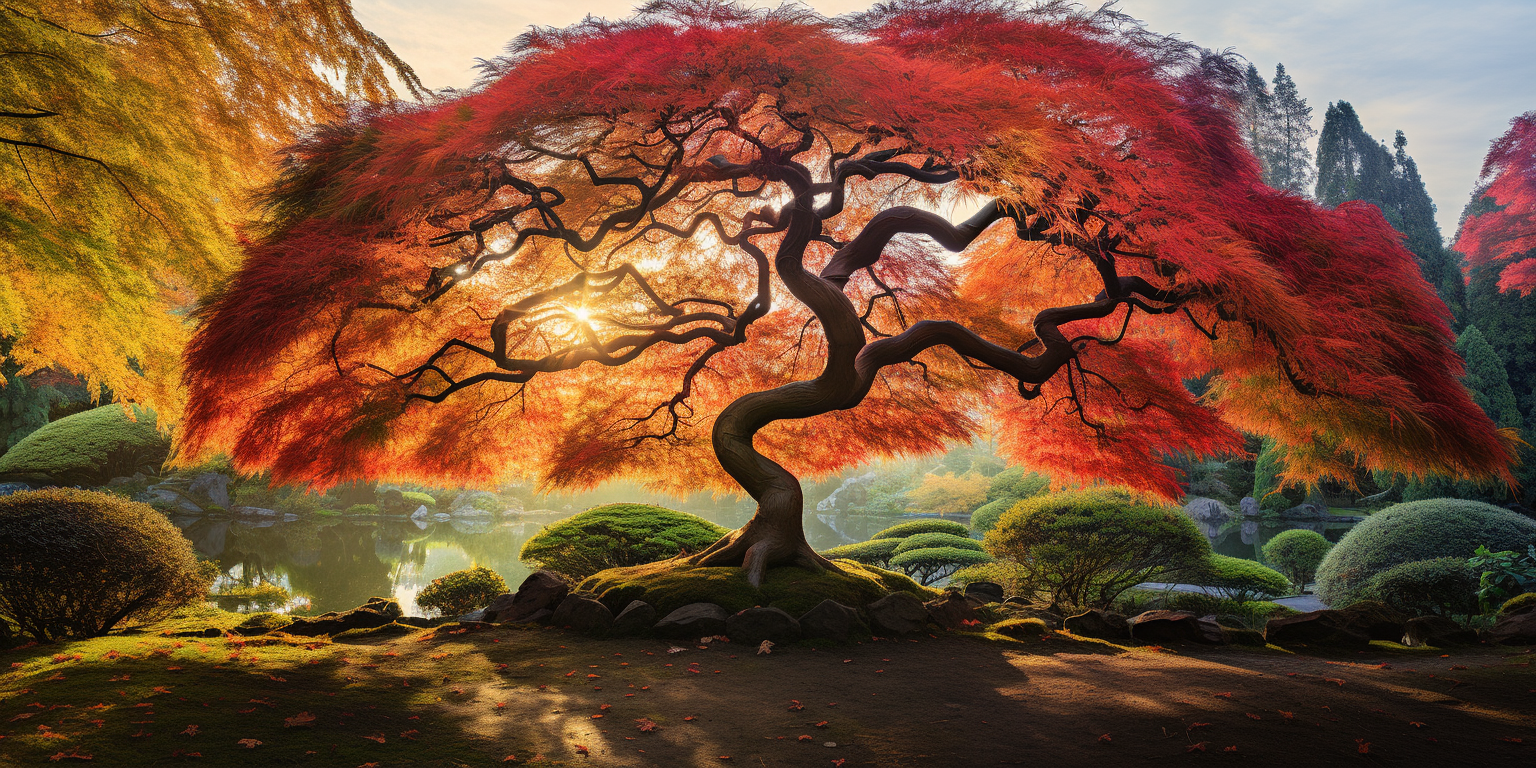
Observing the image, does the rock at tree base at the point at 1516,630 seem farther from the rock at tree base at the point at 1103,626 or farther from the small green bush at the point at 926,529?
the small green bush at the point at 926,529

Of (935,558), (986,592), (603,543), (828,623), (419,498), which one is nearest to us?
(828,623)

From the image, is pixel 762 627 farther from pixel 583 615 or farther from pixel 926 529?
pixel 926 529

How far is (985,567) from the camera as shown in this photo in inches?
336

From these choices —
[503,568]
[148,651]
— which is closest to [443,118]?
[148,651]

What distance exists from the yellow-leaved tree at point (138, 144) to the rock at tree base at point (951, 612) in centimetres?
601

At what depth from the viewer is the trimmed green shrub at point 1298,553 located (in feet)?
34.7

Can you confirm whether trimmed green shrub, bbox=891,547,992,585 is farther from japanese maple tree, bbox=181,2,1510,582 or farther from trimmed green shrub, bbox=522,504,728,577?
trimmed green shrub, bbox=522,504,728,577

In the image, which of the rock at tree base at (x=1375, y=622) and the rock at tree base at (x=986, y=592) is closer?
the rock at tree base at (x=1375, y=622)

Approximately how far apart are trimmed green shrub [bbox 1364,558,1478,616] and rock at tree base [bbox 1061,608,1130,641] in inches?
135

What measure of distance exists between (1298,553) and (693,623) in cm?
1014

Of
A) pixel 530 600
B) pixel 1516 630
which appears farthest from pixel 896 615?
pixel 1516 630

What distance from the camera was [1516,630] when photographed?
527 centimetres

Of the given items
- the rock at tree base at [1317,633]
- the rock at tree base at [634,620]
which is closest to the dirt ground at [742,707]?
the rock at tree base at [634,620]

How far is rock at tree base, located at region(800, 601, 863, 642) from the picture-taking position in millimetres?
4762
